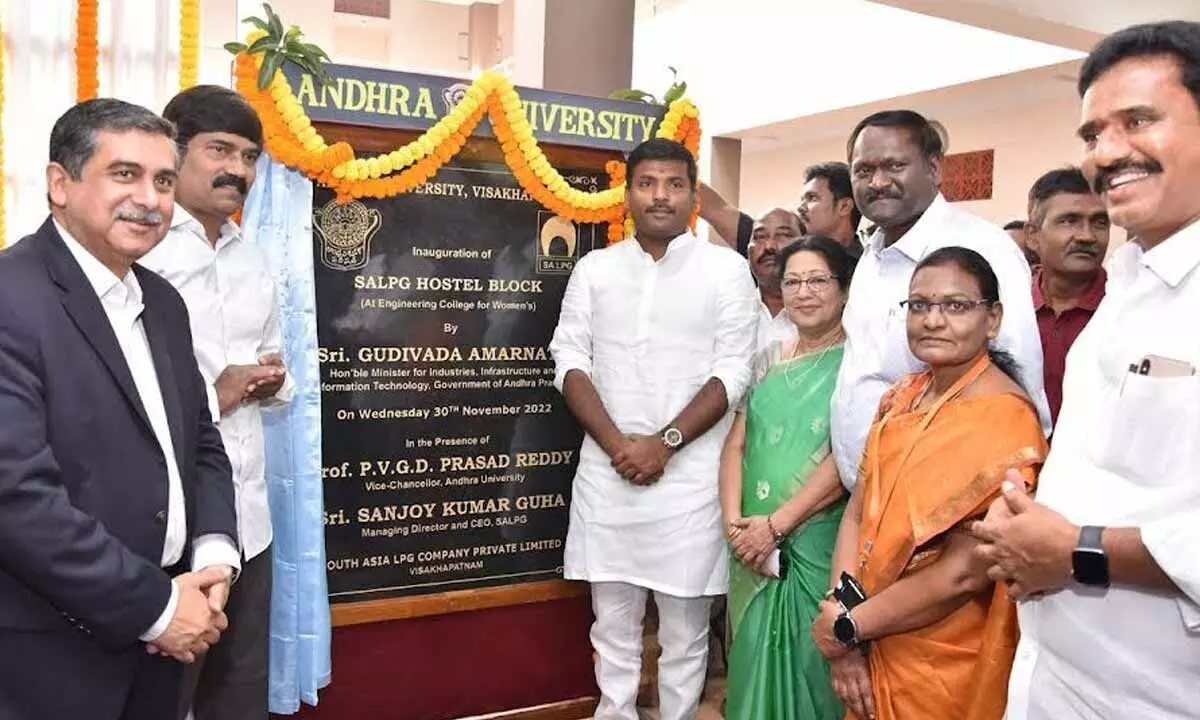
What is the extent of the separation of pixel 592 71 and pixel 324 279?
1.70 metres

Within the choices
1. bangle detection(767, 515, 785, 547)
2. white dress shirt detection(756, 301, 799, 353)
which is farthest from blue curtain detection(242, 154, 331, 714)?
white dress shirt detection(756, 301, 799, 353)

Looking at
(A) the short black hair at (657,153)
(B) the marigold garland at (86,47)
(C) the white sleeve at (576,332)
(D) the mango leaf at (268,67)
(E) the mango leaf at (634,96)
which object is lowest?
(C) the white sleeve at (576,332)

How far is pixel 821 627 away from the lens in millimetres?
2074

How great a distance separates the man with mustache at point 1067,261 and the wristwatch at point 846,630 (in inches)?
40.4

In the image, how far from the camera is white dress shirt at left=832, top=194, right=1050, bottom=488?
2.24 meters

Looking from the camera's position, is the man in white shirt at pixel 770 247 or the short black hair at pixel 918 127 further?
the man in white shirt at pixel 770 247

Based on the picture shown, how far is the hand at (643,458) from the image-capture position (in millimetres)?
2664

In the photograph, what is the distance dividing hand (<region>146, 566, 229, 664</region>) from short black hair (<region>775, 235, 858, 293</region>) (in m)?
1.65

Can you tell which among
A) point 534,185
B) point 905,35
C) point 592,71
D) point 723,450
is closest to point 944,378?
point 723,450

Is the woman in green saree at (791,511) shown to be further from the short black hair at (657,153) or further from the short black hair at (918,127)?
the short black hair at (657,153)

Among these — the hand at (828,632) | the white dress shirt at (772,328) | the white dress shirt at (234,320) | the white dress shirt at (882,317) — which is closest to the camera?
the hand at (828,632)

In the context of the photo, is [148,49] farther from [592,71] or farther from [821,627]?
[821,627]

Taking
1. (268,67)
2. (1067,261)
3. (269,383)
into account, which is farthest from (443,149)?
(1067,261)

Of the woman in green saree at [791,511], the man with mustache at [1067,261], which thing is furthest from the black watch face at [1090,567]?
the man with mustache at [1067,261]
